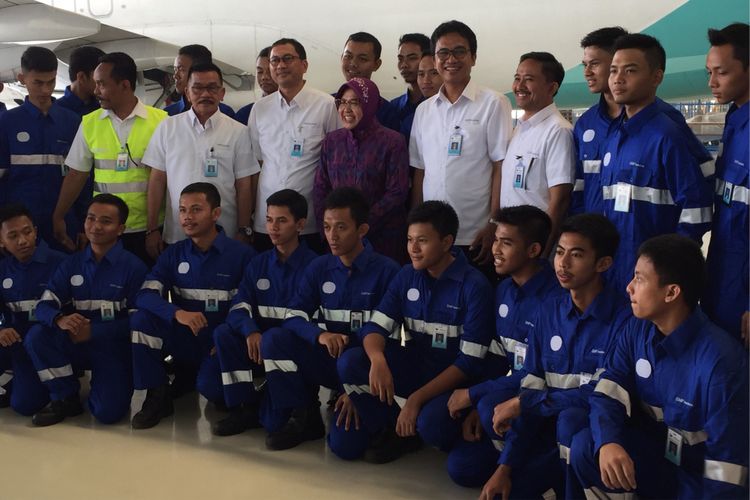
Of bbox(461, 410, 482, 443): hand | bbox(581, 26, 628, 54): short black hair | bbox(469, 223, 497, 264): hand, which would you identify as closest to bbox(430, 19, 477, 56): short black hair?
bbox(581, 26, 628, 54): short black hair

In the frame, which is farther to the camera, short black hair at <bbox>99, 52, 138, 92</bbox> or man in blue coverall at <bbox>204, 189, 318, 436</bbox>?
short black hair at <bbox>99, 52, 138, 92</bbox>

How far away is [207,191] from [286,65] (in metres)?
0.70

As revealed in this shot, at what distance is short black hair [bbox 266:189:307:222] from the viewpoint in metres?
3.04

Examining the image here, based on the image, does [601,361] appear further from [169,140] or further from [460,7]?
[460,7]

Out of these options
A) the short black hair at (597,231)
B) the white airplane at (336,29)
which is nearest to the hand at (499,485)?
the short black hair at (597,231)

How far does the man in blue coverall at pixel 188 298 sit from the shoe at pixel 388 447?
74 centimetres

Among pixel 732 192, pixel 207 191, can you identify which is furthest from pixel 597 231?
pixel 207 191

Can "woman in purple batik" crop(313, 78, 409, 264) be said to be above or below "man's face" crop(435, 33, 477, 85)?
below

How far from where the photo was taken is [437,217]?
2.70 m

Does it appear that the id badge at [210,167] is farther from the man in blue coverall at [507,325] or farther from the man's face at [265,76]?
the man in blue coverall at [507,325]

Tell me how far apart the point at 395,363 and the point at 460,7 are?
5981mm

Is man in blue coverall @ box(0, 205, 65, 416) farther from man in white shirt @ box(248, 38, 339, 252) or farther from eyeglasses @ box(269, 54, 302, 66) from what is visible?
eyeglasses @ box(269, 54, 302, 66)

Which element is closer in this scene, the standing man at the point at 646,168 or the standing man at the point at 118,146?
the standing man at the point at 646,168

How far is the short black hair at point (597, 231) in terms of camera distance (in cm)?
229
